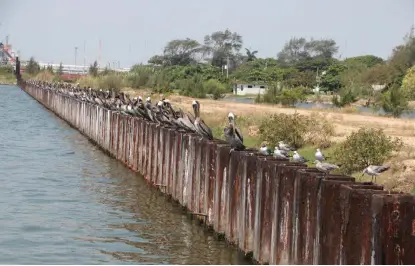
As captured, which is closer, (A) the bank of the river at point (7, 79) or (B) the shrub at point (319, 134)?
(B) the shrub at point (319, 134)

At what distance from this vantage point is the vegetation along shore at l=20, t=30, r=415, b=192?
2419cm

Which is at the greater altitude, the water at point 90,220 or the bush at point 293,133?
the bush at point 293,133

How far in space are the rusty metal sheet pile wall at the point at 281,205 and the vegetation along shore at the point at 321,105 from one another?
481 cm

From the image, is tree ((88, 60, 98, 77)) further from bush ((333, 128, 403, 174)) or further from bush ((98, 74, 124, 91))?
bush ((333, 128, 403, 174))

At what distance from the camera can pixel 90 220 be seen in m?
19.7

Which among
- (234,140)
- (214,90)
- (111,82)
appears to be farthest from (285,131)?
(214,90)

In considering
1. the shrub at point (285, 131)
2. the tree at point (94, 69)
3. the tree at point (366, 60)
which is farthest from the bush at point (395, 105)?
the tree at point (366, 60)

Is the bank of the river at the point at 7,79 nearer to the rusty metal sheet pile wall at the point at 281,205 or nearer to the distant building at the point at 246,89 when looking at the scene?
the distant building at the point at 246,89

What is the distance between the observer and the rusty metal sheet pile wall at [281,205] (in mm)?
9727

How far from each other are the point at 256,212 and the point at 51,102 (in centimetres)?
5917

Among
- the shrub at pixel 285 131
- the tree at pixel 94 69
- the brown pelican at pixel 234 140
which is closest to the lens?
the brown pelican at pixel 234 140

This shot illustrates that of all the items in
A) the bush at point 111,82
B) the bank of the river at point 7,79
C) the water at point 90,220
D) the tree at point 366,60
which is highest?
the tree at point 366,60

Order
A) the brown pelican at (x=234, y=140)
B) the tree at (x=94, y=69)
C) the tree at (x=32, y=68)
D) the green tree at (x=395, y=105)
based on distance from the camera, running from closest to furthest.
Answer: the brown pelican at (x=234, y=140) < the green tree at (x=395, y=105) < the tree at (x=94, y=69) < the tree at (x=32, y=68)

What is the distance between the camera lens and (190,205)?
1955 centimetres
